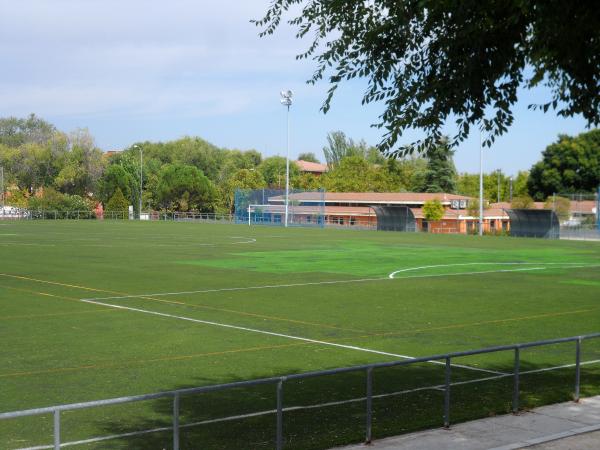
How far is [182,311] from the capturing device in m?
26.0

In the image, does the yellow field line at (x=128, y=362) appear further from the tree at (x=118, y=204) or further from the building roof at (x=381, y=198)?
the tree at (x=118, y=204)

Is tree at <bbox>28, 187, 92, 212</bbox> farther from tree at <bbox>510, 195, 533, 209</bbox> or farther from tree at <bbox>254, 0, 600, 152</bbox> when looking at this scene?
tree at <bbox>254, 0, 600, 152</bbox>

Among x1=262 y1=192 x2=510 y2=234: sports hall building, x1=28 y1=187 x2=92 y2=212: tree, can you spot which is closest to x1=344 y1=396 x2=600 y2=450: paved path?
x1=262 y1=192 x2=510 y2=234: sports hall building

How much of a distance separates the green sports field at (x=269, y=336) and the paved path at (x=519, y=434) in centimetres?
56

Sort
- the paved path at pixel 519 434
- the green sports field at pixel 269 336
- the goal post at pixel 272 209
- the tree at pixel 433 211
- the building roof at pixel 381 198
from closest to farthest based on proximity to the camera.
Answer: the paved path at pixel 519 434 → the green sports field at pixel 269 336 → the tree at pixel 433 211 → the goal post at pixel 272 209 → the building roof at pixel 381 198

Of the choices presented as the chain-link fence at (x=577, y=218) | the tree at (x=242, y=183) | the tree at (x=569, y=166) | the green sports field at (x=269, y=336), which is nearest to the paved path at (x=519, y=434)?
the green sports field at (x=269, y=336)

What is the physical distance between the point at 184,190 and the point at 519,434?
136 metres

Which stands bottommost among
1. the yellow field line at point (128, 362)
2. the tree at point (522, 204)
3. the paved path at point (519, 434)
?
the yellow field line at point (128, 362)

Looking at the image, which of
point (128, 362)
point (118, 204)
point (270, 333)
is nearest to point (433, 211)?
point (118, 204)

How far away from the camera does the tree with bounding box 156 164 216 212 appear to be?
475 ft

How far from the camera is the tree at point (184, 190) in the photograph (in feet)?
475

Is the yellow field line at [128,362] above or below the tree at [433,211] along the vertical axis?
below

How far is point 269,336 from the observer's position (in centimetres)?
2147

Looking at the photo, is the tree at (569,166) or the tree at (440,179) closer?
the tree at (569,166)
